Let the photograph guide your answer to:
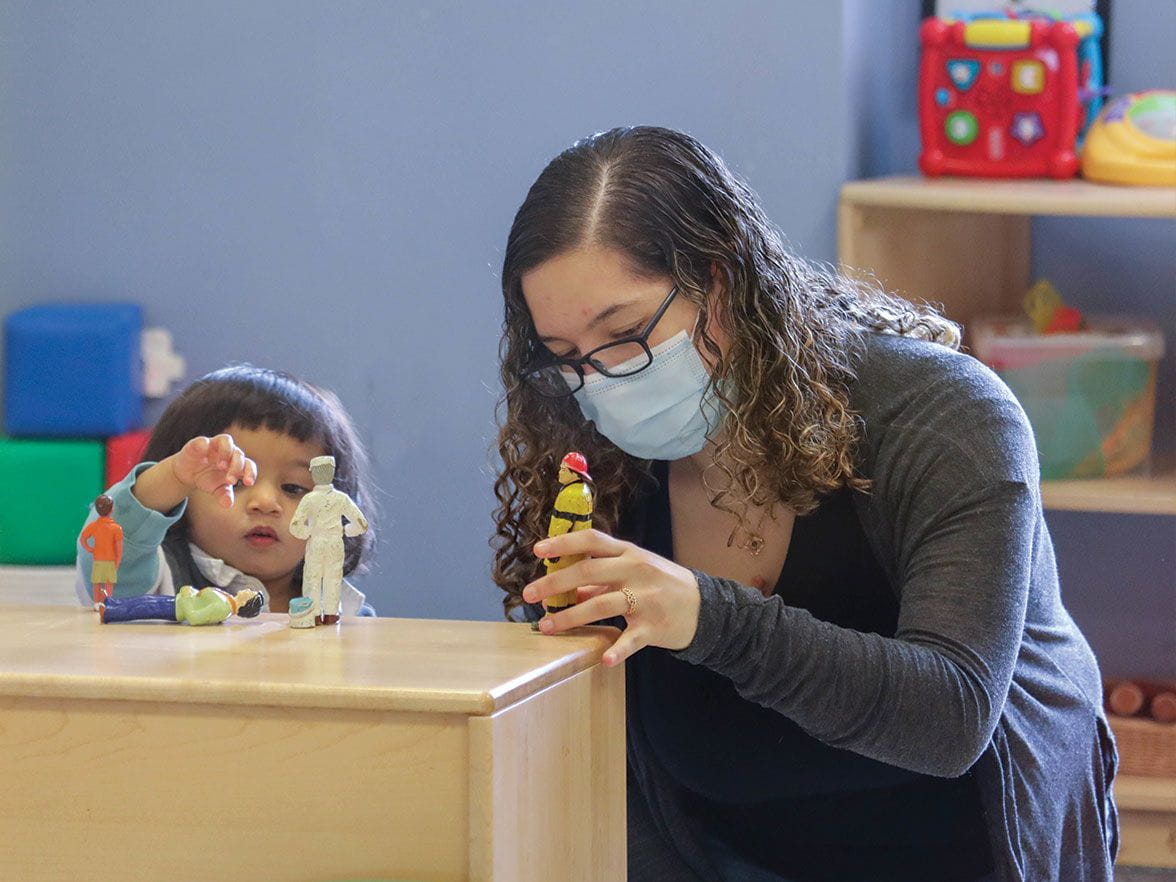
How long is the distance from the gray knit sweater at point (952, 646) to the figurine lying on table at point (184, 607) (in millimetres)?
390

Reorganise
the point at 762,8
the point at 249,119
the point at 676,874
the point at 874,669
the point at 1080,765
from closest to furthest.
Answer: the point at 874,669 → the point at 1080,765 → the point at 676,874 → the point at 762,8 → the point at 249,119

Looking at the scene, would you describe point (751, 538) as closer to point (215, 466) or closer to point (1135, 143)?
point (215, 466)

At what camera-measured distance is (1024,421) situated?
141 centimetres

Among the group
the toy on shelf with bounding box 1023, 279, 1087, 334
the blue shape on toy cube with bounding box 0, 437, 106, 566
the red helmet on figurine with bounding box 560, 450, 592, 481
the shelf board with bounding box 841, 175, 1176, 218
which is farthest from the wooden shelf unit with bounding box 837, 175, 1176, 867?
the blue shape on toy cube with bounding box 0, 437, 106, 566

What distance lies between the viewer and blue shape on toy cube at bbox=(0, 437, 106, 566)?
8.13 feet

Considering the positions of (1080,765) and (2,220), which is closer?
(1080,765)

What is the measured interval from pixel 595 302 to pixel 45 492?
1408mm

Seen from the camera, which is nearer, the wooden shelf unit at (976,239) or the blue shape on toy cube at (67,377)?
the wooden shelf unit at (976,239)

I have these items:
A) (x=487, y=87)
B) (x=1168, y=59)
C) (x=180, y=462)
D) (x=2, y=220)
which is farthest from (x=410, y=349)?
(x=1168, y=59)

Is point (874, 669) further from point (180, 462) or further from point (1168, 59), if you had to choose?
point (1168, 59)

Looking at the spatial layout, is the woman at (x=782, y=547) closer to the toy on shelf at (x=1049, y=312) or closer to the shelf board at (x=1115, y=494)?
the shelf board at (x=1115, y=494)

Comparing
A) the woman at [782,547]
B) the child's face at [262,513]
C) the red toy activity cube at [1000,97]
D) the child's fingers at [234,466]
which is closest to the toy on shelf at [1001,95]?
the red toy activity cube at [1000,97]

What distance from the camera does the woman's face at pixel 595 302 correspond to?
1368 millimetres

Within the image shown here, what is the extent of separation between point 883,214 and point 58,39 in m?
1.33
